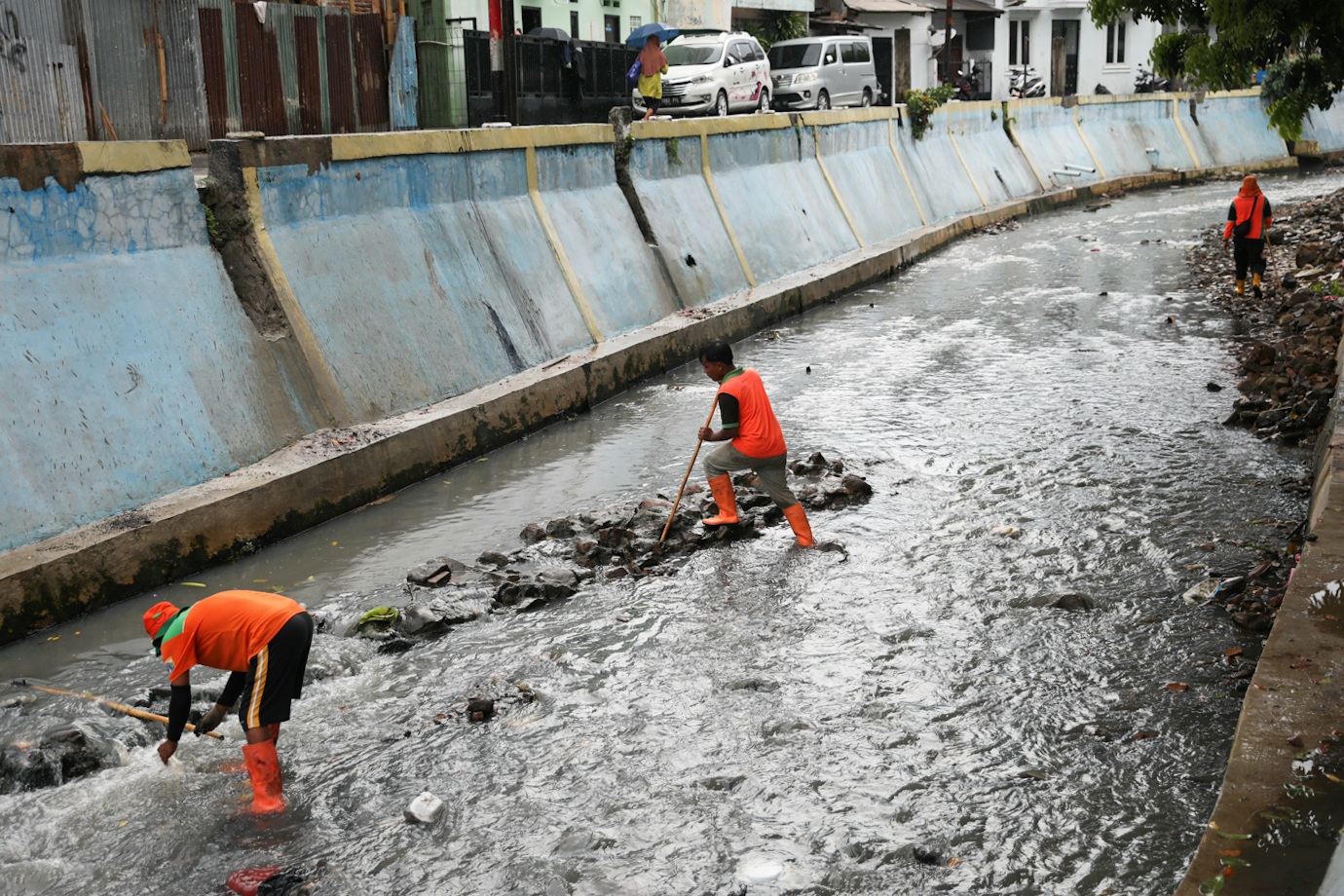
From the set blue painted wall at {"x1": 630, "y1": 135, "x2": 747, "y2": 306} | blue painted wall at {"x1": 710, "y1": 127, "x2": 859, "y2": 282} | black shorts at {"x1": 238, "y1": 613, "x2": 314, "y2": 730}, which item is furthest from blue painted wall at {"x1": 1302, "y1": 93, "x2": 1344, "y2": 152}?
black shorts at {"x1": 238, "y1": 613, "x2": 314, "y2": 730}

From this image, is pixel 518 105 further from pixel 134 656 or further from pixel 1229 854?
pixel 1229 854

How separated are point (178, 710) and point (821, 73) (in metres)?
26.8

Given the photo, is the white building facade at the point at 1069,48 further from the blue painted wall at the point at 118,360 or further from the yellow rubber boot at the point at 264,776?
the yellow rubber boot at the point at 264,776

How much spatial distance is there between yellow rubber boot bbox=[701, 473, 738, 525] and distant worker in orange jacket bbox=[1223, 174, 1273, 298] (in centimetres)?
1031

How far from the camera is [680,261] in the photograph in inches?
592

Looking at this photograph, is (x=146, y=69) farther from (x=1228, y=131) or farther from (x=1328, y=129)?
(x=1328, y=129)

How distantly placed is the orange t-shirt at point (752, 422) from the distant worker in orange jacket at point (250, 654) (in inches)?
137

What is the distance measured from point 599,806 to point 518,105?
15617 mm

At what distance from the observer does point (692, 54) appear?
2525 cm

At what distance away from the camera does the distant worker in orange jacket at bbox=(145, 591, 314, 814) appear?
496 cm

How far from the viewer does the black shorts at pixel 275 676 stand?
5008 mm

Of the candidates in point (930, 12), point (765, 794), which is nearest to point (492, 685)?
point (765, 794)

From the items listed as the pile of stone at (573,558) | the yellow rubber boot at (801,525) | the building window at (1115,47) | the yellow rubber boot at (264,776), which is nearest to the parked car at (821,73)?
the pile of stone at (573,558)

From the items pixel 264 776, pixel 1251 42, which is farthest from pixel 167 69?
pixel 1251 42
